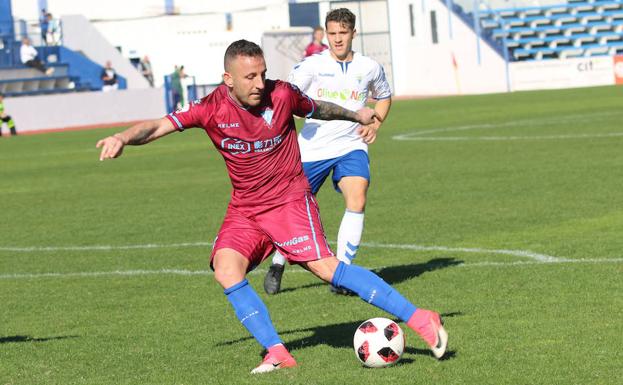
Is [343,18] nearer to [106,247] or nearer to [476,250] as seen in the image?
[476,250]

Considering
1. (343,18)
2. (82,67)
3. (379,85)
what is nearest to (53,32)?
(82,67)

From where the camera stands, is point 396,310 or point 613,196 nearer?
point 396,310

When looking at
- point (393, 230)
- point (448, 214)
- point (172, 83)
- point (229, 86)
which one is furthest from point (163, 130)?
point (172, 83)

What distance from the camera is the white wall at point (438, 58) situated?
4938cm

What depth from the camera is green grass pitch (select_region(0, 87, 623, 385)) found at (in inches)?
255

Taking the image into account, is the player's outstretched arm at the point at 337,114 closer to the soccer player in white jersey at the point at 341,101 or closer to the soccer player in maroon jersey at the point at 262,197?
the soccer player in maroon jersey at the point at 262,197

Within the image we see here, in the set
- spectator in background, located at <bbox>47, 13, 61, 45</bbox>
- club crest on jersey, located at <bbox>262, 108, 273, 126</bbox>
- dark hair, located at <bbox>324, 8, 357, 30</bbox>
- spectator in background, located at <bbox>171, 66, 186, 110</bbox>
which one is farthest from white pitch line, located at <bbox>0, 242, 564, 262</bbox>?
spectator in background, located at <bbox>47, 13, 61, 45</bbox>

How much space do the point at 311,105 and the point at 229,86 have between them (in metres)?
0.56

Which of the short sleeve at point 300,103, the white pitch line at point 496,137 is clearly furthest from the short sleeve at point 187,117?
the white pitch line at point 496,137

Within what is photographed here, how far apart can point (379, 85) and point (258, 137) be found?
10.8 feet

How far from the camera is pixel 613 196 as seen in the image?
13555mm

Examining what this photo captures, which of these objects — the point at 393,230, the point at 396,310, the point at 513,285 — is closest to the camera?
the point at 396,310

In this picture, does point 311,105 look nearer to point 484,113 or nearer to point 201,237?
point 201,237

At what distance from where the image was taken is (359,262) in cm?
1044
